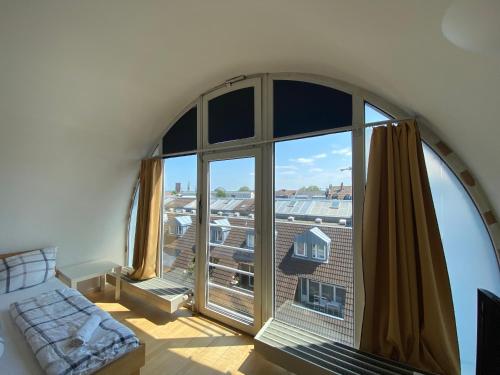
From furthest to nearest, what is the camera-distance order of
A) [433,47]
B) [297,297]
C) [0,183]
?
[0,183]
[297,297]
[433,47]

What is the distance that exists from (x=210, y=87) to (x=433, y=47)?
1985mm

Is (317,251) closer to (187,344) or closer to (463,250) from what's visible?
(463,250)

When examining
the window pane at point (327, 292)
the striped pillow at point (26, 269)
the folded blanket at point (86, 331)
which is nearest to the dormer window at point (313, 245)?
the window pane at point (327, 292)

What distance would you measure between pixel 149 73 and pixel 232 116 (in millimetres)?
874

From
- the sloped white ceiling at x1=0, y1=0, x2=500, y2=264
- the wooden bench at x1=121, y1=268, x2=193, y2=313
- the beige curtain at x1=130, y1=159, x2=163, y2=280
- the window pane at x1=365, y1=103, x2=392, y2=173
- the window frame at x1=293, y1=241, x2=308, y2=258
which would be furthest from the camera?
the beige curtain at x1=130, y1=159, x2=163, y2=280

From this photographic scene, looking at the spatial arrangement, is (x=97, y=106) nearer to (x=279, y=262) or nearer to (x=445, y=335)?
(x=279, y=262)

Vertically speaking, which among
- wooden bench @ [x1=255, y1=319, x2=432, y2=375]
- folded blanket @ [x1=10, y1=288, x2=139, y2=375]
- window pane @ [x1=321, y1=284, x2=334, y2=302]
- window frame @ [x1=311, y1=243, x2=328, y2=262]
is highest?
window frame @ [x1=311, y1=243, x2=328, y2=262]

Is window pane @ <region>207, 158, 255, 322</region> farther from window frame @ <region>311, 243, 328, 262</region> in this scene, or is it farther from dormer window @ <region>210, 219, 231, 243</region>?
window frame @ <region>311, 243, 328, 262</region>

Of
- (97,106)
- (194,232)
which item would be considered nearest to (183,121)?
(97,106)

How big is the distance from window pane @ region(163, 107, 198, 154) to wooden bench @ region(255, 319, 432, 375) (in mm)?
2078

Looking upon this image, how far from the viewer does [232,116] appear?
2268 mm

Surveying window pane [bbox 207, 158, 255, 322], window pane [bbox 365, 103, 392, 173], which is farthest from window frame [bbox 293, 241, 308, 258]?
window pane [bbox 365, 103, 392, 173]

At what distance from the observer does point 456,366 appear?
123 cm

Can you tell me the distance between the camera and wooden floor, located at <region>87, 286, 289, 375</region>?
167 cm
